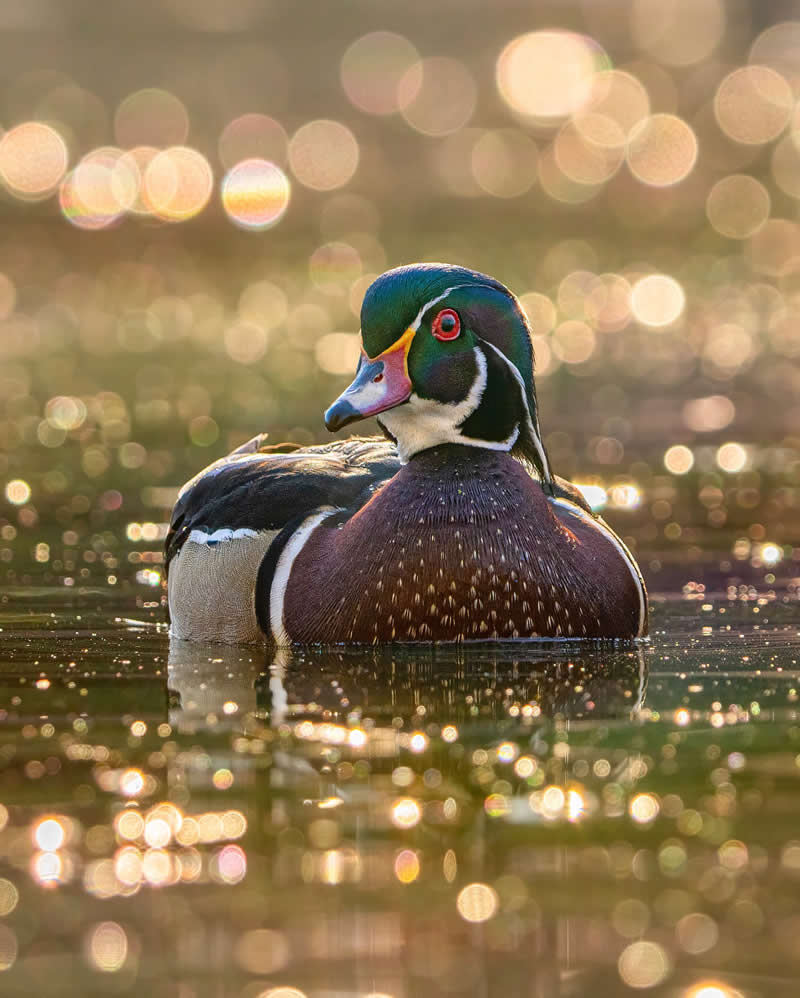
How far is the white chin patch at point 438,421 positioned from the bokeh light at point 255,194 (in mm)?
24352

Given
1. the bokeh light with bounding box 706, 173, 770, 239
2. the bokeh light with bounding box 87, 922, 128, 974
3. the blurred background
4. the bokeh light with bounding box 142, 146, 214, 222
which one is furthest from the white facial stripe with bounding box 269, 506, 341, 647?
the bokeh light with bounding box 142, 146, 214, 222

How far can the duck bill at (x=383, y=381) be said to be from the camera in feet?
26.7

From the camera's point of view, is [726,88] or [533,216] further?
[726,88]

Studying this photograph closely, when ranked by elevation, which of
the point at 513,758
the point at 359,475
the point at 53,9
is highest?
the point at 53,9

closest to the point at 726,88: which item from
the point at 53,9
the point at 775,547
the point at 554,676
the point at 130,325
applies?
the point at 53,9

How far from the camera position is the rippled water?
486 cm

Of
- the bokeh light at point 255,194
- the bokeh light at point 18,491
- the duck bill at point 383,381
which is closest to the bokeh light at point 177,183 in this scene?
the bokeh light at point 255,194

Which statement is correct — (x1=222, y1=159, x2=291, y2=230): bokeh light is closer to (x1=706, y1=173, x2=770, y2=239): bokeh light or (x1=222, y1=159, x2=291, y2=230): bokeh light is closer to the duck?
(x1=706, y1=173, x2=770, y2=239): bokeh light

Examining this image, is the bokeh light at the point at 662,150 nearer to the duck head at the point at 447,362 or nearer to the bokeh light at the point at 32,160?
the bokeh light at the point at 32,160

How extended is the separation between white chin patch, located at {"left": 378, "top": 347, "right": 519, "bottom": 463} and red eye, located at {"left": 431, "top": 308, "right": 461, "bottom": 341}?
0.10 m

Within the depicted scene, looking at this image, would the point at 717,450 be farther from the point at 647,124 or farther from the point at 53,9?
the point at 53,9

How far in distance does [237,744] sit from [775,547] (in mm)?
4825

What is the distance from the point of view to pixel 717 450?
47.5 feet

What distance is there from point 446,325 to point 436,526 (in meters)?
0.69
